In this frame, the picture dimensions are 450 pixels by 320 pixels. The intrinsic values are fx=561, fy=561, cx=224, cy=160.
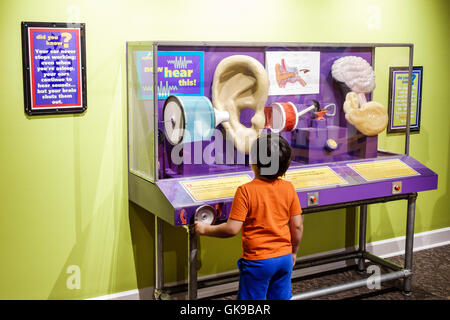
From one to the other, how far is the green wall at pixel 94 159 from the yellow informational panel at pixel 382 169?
0.89ft

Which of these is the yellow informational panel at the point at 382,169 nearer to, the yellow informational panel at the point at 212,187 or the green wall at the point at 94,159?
the green wall at the point at 94,159

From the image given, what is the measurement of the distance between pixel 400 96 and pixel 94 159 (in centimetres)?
242

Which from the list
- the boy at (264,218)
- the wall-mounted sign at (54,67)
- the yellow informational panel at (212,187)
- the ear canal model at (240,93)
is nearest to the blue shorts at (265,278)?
the boy at (264,218)

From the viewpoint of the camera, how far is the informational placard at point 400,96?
420 cm

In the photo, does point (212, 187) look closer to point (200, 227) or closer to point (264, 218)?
point (200, 227)

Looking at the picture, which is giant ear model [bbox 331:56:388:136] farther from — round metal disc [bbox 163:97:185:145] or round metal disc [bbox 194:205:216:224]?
round metal disc [bbox 194:205:216:224]

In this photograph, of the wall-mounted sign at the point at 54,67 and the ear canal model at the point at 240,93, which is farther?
the ear canal model at the point at 240,93

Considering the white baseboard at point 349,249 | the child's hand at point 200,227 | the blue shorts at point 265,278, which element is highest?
the child's hand at point 200,227

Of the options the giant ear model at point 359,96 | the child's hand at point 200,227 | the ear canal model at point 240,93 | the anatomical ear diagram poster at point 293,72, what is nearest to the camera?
the child's hand at point 200,227

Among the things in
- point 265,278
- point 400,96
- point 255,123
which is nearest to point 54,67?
point 255,123

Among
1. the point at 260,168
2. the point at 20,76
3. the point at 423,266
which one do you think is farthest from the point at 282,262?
the point at 423,266

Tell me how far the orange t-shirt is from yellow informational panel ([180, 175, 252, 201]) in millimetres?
477

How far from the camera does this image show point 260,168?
2.54 m

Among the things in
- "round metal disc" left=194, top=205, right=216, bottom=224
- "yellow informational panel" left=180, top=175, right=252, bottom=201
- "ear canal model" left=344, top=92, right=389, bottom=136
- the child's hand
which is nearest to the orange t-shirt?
the child's hand
